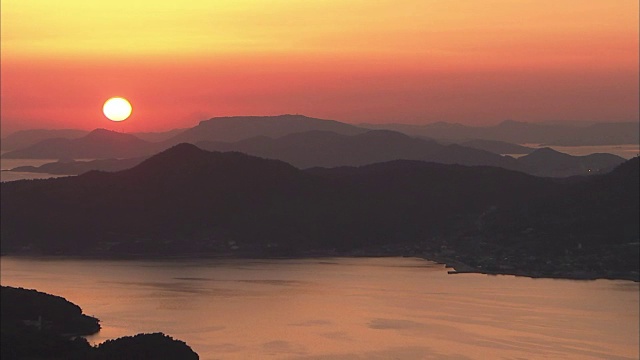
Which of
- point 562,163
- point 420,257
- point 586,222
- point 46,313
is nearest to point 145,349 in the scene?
point 46,313

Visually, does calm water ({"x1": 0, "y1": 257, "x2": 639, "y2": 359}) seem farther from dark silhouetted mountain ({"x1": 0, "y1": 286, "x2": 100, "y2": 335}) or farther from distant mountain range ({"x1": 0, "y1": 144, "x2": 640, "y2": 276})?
distant mountain range ({"x1": 0, "y1": 144, "x2": 640, "y2": 276})

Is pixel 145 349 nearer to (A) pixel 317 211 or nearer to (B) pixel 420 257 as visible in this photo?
(B) pixel 420 257

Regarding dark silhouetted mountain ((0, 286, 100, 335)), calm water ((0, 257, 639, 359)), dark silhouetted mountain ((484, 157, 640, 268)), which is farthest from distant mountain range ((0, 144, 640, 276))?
dark silhouetted mountain ((0, 286, 100, 335))

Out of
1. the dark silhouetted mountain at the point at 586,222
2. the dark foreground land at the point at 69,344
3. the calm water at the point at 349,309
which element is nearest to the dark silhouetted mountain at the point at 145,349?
the dark foreground land at the point at 69,344

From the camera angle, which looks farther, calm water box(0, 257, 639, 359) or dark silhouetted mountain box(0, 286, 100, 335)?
dark silhouetted mountain box(0, 286, 100, 335)

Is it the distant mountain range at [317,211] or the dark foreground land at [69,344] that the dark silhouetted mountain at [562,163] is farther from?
the dark foreground land at [69,344]

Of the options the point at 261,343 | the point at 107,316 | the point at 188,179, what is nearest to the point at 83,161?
the point at 188,179

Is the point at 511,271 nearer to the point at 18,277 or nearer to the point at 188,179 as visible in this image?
the point at 18,277
